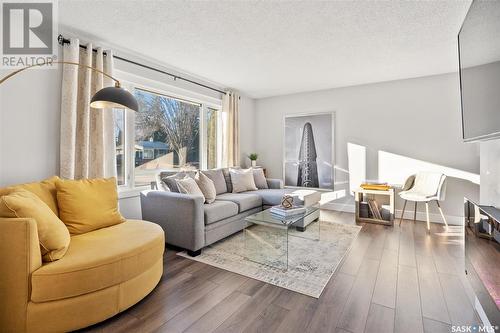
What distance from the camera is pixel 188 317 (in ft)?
5.45

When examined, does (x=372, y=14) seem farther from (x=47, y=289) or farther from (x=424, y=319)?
(x=47, y=289)

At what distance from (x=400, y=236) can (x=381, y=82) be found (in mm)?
2703

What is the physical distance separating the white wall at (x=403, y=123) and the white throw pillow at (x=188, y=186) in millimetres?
2937

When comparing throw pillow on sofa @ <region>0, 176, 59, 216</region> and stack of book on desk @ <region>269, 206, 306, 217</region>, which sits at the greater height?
throw pillow on sofa @ <region>0, 176, 59, 216</region>

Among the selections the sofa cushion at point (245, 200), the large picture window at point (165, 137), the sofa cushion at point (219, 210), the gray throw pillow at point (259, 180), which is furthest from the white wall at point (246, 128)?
the sofa cushion at point (219, 210)

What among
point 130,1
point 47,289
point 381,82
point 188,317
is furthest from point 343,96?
point 47,289

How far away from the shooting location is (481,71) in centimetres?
145

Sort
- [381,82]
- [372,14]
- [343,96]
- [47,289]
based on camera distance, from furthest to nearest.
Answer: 1. [343,96]
2. [381,82]
3. [372,14]
4. [47,289]

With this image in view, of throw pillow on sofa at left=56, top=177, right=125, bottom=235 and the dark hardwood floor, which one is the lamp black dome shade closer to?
throw pillow on sofa at left=56, top=177, right=125, bottom=235

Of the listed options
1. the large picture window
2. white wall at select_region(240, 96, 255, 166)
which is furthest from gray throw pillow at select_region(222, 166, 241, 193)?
white wall at select_region(240, 96, 255, 166)

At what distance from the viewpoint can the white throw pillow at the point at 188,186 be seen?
296cm

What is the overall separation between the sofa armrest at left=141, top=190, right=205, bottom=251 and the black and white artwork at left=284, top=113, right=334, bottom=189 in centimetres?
295

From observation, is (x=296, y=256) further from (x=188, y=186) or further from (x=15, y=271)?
(x=15, y=271)

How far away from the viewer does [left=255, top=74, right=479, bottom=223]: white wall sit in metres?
3.78
